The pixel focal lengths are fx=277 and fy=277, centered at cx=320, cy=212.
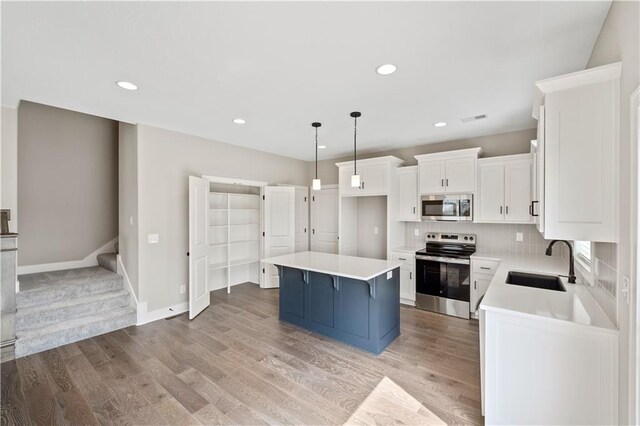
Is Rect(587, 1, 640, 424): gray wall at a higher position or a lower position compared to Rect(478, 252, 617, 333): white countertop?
higher

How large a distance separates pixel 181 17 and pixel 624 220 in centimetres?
269

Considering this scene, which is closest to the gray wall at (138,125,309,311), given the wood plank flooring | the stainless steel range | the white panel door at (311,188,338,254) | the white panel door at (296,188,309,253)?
the wood plank flooring

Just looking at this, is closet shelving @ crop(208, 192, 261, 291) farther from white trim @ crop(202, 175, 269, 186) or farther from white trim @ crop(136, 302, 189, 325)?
white trim @ crop(136, 302, 189, 325)

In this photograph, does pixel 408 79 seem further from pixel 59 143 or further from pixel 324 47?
pixel 59 143

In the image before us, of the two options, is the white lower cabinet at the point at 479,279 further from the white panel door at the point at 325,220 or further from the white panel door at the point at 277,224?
the white panel door at the point at 277,224

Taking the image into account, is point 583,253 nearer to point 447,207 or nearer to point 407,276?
point 447,207

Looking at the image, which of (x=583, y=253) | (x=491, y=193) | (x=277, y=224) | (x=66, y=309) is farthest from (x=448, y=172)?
(x=66, y=309)

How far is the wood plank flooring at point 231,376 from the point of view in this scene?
6.98 ft

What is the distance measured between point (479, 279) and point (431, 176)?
165 cm

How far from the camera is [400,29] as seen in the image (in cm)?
177

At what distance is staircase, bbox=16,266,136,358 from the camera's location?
10.3ft

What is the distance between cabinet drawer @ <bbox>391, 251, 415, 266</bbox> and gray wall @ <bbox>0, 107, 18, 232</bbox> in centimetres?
498

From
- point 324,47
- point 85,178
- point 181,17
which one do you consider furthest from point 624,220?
point 85,178

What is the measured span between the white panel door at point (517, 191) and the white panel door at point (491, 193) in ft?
0.19
